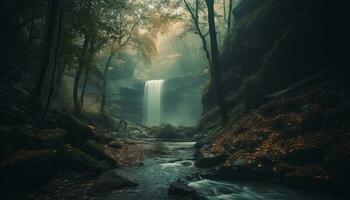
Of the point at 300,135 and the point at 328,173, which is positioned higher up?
the point at 300,135

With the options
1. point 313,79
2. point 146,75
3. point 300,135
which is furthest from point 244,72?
point 146,75

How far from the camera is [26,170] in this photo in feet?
26.8

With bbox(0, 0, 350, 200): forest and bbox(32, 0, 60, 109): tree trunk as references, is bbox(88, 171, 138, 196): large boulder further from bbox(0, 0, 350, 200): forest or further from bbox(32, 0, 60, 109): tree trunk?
bbox(32, 0, 60, 109): tree trunk

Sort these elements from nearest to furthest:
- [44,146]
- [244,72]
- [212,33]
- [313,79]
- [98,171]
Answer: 1. [44,146]
2. [98,171]
3. [313,79]
4. [212,33]
5. [244,72]

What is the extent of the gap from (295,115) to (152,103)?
4368 cm

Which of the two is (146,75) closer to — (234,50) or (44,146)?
(234,50)

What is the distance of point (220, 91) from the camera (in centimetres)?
1798

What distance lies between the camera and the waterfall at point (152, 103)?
54.4 m

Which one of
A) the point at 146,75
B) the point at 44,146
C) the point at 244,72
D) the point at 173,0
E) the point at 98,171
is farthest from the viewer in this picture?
the point at 146,75

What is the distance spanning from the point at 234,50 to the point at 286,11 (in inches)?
326

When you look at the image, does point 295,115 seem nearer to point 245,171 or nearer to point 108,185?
point 245,171

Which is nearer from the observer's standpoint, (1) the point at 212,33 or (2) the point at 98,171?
(2) the point at 98,171

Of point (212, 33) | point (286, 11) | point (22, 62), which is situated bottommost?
point (22, 62)

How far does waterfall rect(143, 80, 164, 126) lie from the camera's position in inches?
2141
